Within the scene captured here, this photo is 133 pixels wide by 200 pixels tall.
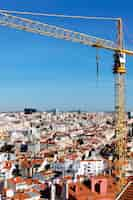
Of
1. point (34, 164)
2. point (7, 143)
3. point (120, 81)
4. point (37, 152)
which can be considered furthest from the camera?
point (7, 143)

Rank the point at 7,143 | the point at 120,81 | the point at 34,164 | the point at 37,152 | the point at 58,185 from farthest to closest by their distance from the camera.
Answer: the point at 7,143
the point at 37,152
the point at 34,164
the point at 58,185
the point at 120,81

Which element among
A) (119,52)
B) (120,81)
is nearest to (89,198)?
(120,81)

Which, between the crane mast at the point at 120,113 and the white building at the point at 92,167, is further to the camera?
the white building at the point at 92,167

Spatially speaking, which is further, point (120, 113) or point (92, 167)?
point (92, 167)

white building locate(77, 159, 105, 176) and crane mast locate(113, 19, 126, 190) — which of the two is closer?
crane mast locate(113, 19, 126, 190)

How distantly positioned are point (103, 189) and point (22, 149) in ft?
50.7

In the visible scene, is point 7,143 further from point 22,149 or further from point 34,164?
point 34,164

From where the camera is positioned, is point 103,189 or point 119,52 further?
point 103,189

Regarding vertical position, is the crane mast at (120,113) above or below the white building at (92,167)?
above

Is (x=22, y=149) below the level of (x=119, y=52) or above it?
below

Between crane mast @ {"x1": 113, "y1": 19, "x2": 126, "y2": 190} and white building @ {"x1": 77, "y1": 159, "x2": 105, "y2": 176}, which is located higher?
crane mast @ {"x1": 113, "y1": 19, "x2": 126, "y2": 190}

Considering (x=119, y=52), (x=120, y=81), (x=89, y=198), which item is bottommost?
(x=89, y=198)

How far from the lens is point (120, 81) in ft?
49.2

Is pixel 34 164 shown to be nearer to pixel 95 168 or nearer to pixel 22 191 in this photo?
pixel 95 168
